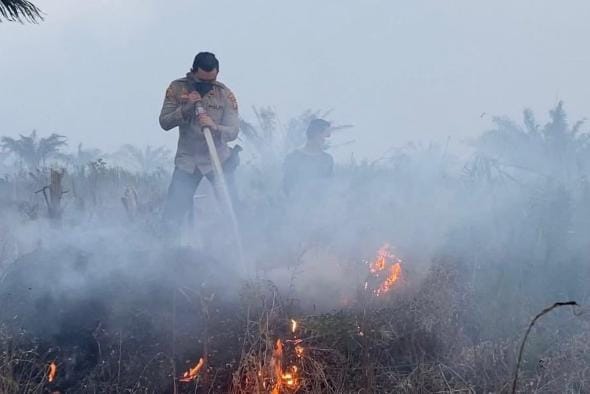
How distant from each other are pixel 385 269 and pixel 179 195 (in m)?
2.11

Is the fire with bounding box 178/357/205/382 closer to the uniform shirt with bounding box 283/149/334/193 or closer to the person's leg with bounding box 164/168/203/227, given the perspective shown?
the person's leg with bounding box 164/168/203/227

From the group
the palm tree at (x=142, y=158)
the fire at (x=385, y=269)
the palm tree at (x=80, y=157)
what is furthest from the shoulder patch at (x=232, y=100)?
the palm tree at (x=142, y=158)

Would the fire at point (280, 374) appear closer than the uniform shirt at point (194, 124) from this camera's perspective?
Yes

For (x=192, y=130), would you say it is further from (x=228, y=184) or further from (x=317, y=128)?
(x=317, y=128)

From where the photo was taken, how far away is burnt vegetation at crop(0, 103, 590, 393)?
3.71m

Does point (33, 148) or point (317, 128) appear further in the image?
point (33, 148)

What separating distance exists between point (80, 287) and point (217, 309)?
1104 millimetres

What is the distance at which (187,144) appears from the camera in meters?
5.59

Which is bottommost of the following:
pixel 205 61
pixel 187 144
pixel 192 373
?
pixel 192 373

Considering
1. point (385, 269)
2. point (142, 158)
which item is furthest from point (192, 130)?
point (142, 158)

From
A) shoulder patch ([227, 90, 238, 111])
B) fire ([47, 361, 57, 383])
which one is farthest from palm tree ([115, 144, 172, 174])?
fire ([47, 361, 57, 383])

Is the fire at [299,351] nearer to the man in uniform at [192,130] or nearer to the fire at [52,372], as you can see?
the fire at [52,372]

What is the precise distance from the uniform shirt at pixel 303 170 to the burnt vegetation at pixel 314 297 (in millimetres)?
250

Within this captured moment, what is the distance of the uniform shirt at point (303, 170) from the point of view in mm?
7207
